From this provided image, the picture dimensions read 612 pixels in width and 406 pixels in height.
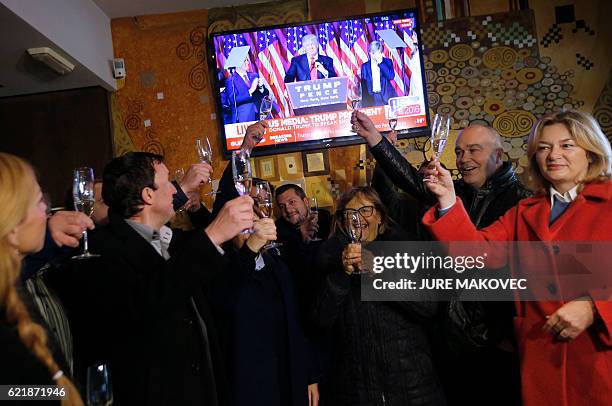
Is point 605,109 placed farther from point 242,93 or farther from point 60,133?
point 60,133

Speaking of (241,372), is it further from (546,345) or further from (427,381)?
(546,345)

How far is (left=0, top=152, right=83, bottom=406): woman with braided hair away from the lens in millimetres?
970

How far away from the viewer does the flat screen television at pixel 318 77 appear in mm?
3949

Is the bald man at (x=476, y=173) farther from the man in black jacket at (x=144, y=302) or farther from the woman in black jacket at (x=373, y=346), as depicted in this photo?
the man in black jacket at (x=144, y=302)

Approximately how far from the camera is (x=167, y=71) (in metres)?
4.27

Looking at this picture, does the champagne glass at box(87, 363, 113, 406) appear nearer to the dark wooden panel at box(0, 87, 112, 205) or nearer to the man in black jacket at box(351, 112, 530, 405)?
the man in black jacket at box(351, 112, 530, 405)

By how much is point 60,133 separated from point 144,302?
3.09m

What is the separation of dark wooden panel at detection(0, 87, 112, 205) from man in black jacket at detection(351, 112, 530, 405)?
7.77 ft

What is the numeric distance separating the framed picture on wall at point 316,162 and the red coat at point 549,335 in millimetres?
2340

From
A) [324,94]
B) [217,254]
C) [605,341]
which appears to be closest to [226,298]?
[217,254]

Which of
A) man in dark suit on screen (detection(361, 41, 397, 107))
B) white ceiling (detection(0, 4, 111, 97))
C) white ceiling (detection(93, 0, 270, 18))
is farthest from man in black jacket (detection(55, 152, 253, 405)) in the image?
white ceiling (detection(93, 0, 270, 18))

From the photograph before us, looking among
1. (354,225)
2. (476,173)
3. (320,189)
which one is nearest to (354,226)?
(354,225)

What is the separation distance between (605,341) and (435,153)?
2.56ft

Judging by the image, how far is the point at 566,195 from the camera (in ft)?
5.74
